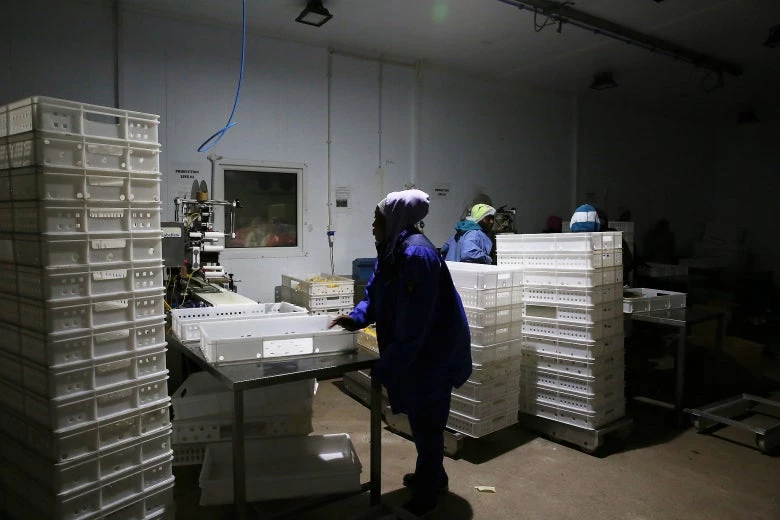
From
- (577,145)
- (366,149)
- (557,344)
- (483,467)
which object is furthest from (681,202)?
(483,467)

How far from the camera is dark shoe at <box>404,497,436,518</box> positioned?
96.6 inches

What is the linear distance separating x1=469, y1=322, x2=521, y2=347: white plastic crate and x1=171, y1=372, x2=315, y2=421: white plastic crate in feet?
3.27

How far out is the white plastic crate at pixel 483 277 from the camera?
2.99 m

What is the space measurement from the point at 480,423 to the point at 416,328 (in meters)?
1.14

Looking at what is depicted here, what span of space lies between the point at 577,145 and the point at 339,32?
3.81 m

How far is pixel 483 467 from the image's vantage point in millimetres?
2949

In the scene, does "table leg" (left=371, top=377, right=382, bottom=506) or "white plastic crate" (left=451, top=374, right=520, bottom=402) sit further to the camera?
"white plastic crate" (left=451, top=374, right=520, bottom=402)

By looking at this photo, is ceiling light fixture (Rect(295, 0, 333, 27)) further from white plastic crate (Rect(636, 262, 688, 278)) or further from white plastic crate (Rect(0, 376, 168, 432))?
white plastic crate (Rect(636, 262, 688, 278))

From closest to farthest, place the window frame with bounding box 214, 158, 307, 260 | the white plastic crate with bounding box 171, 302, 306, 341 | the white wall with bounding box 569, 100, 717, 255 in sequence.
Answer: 1. the white plastic crate with bounding box 171, 302, 306, 341
2. the window frame with bounding box 214, 158, 307, 260
3. the white wall with bounding box 569, 100, 717, 255

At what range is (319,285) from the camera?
14.1 feet

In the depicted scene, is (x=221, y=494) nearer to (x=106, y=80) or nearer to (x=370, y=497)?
(x=370, y=497)

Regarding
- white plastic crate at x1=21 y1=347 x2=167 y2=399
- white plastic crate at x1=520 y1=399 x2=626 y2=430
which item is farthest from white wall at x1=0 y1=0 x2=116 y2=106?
white plastic crate at x1=520 y1=399 x2=626 y2=430

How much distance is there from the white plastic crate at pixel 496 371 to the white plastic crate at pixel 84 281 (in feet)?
6.02

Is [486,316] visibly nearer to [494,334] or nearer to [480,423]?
[494,334]
